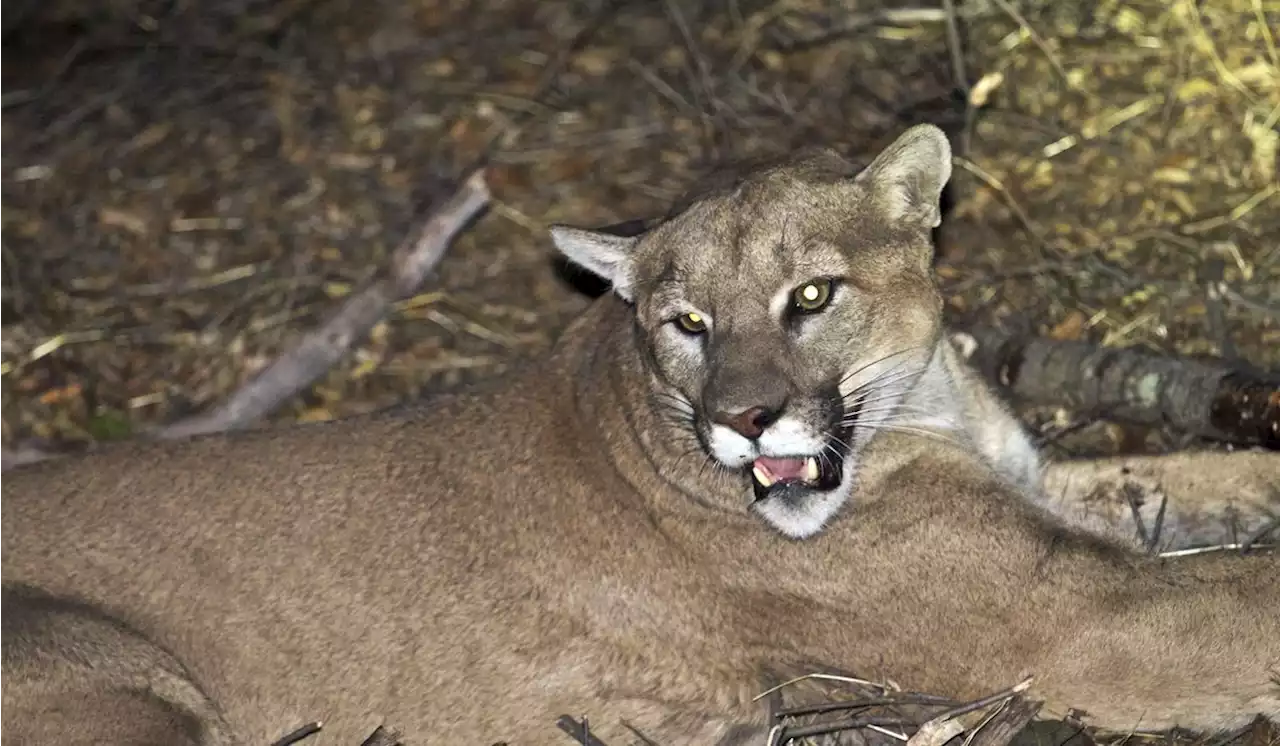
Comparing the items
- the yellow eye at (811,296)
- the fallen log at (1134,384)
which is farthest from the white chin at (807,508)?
the fallen log at (1134,384)

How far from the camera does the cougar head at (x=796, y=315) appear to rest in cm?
529

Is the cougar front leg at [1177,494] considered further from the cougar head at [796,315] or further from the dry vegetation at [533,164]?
the cougar head at [796,315]

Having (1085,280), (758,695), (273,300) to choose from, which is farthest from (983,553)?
(273,300)

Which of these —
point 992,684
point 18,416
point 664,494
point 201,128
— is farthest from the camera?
point 201,128

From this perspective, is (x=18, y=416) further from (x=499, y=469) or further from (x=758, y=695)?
(x=758, y=695)

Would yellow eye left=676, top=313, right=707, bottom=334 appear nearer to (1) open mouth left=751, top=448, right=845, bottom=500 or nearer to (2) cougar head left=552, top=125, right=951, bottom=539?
(2) cougar head left=552, top=125, right=951, bottom=539

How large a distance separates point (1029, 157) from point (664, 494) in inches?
155

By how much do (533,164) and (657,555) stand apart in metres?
4.44

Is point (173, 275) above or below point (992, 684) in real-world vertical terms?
below

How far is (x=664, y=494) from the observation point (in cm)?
582

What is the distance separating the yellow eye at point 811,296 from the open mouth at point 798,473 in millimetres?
493

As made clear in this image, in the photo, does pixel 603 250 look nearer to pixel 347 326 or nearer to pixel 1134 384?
pixel 1134 384

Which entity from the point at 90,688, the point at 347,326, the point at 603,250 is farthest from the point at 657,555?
the point at 347,326

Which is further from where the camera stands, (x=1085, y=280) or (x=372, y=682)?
(x=1085, y=280)
